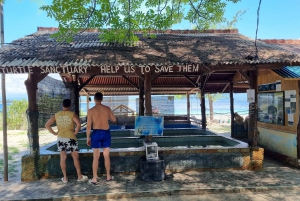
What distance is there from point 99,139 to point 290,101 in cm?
505

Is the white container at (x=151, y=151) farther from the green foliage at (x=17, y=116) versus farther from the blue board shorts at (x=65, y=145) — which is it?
the green foliage at (x=17, y=116)

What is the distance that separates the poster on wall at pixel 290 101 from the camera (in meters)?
6.20

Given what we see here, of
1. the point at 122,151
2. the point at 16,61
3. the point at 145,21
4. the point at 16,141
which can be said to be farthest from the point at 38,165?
the point at 16,141

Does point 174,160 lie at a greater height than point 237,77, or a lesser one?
lesser

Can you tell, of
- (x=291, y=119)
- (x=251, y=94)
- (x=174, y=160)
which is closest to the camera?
(x=174, y=160)

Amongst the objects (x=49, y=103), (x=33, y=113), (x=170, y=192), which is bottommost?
(x=170, y=192)

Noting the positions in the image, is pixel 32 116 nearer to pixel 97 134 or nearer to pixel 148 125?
pixel 97 134

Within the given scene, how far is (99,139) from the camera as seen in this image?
4.98m

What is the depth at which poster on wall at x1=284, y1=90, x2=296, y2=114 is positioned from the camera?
620 centimetres

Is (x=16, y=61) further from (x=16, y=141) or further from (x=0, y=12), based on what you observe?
(x=16, y=141)

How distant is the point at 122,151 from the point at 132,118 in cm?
766

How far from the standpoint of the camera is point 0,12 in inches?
226

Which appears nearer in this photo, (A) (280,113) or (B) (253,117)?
(B) (253,117)

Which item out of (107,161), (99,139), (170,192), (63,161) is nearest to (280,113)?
(170,192)
